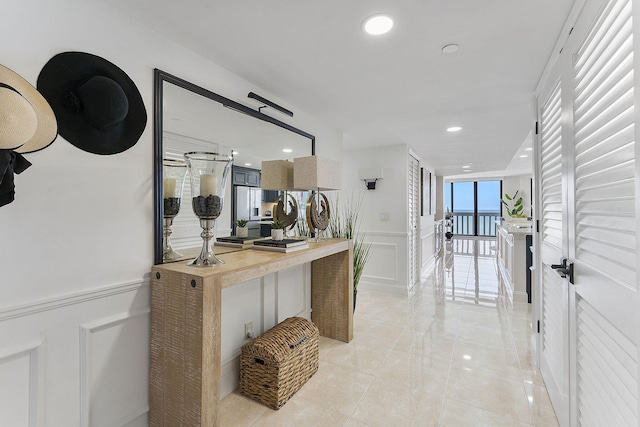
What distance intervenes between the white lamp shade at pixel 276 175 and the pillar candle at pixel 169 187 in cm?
75

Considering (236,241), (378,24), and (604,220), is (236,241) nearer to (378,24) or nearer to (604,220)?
(378,24)

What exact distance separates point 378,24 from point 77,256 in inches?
71.3

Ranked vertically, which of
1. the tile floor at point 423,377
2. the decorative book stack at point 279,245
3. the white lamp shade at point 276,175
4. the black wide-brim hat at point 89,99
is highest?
the black wide-brim hat at point 89,99

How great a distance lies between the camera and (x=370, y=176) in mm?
4426

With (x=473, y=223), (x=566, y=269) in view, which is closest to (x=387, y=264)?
(x=566, y=269)

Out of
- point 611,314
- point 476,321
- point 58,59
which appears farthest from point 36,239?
point 476,321

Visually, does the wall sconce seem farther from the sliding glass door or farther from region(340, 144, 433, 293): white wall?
the sliding glass door

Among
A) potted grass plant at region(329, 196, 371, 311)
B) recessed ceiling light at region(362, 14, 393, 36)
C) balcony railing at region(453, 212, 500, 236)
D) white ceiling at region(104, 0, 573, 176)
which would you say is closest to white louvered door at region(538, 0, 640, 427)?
white ceiling at region(104, 0, 573, 176)

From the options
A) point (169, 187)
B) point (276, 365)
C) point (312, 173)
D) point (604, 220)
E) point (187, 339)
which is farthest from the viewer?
point (312, 173)

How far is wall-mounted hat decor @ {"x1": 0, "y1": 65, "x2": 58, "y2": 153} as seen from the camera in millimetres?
882

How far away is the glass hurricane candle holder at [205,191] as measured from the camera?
1.63m

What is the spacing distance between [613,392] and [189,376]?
5.47 ft

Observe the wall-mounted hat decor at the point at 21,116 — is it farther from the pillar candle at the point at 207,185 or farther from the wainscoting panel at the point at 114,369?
the wainscoting panel at the point at 114,369

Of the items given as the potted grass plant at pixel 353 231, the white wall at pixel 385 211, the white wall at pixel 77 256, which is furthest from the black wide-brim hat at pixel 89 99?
the white wall at pixel 385 211
